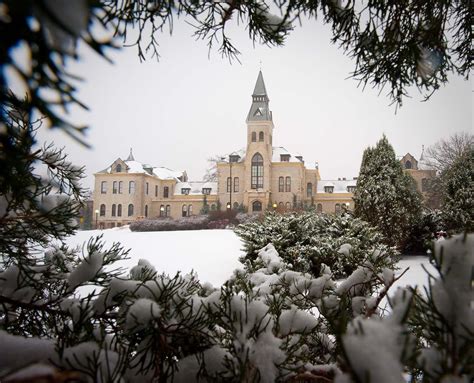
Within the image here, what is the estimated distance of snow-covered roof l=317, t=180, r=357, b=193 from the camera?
136ft

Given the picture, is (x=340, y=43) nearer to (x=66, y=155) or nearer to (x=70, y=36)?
(x=66, y=155)

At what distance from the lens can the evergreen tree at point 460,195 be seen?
10051mm

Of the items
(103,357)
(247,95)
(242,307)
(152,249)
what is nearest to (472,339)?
(242,307)

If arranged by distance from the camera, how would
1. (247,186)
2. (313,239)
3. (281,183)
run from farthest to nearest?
1. (281,183)
2. (247,186)
3. (313,239)

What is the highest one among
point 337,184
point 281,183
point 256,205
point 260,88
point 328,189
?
point 260,88

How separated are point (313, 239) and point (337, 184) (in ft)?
121

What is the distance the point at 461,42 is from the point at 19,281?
10.6ft

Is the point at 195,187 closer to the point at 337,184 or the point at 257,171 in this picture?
the point at 257,171

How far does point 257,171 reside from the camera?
1571 inches

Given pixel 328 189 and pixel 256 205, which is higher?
pixel 328 189

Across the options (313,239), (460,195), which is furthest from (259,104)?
(313,239)

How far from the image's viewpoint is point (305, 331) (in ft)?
3.08

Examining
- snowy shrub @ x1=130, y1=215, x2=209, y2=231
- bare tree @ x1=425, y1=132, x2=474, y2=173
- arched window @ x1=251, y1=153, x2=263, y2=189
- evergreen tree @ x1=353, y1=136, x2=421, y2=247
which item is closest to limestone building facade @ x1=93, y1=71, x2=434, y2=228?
arched window @ x1=251, y1=153, x2=263, y2=189

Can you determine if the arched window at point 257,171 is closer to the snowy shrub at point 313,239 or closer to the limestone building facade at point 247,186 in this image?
the limestone building facade at point 247,186
